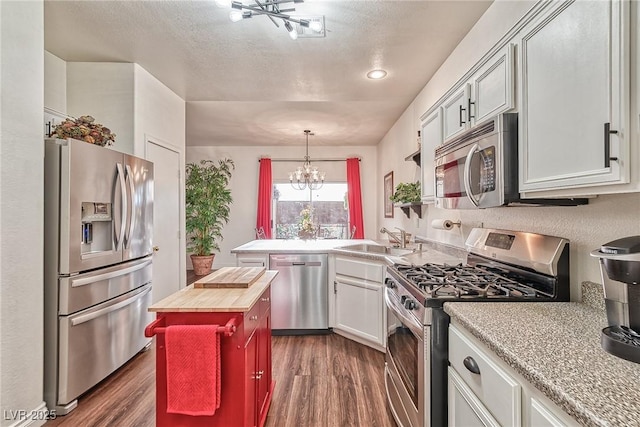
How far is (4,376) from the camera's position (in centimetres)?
167

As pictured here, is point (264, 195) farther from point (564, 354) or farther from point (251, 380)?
point (564, 354)

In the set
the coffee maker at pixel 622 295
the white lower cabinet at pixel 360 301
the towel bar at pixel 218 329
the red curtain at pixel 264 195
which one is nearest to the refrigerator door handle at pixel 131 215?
the towel bar at pixel 218 329

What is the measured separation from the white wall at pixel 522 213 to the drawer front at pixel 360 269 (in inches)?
26.5

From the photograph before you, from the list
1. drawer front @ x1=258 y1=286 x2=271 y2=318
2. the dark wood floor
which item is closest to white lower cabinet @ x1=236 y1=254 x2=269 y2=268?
the dark wood floor

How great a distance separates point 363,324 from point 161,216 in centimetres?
240

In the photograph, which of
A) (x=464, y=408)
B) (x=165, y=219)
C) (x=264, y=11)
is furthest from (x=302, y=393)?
(x=264, y=11)

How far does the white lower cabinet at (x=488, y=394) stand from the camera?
0.80 meters

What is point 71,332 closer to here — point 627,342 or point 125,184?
point 125,184

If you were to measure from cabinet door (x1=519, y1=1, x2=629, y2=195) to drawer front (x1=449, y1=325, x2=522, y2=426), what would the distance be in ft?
2.05

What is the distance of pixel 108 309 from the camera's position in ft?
7.61

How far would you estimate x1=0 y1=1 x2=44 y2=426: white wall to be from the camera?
1688 mm

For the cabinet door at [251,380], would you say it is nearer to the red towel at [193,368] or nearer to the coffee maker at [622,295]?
the red towel at [193,368]

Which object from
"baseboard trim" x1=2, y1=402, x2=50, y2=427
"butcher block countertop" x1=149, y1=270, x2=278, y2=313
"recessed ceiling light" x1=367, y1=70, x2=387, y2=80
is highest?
"recessed ceiling light" x1=367, y1=70, x2=387, y2=80

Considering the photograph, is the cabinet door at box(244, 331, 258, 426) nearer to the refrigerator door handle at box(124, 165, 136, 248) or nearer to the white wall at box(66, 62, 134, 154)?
the refrigerator door handle at box(124, 165, 136, 248)
